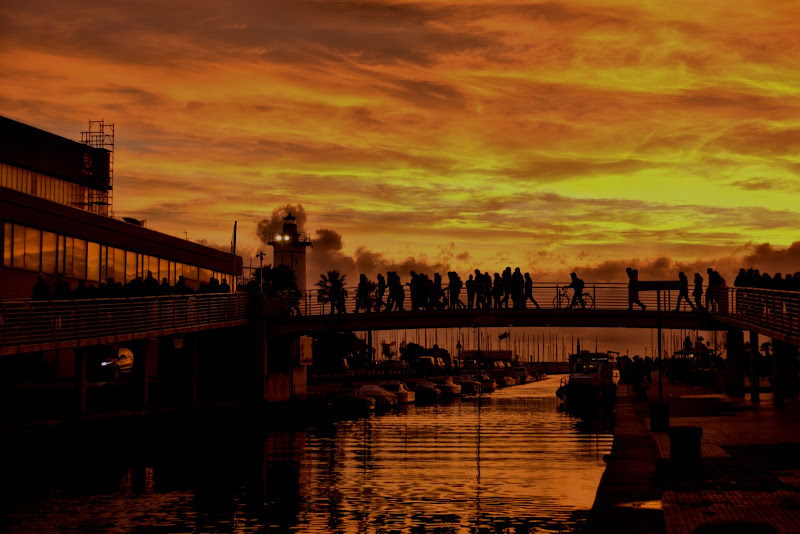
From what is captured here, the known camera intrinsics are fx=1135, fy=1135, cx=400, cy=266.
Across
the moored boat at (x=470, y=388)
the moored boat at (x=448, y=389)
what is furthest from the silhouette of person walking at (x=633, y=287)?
the moored boat at (x=470, y=388)

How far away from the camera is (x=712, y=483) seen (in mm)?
26266

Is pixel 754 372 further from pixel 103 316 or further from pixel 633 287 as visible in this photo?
pixel 103 316

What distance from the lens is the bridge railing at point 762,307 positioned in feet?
147

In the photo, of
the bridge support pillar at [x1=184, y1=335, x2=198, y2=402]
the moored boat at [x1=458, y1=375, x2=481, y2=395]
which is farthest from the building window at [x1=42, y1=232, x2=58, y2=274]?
the moored boat at [x1=458, y1=375, x2=481, y2=395]

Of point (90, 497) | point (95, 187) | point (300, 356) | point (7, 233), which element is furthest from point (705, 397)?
point (95, 187)

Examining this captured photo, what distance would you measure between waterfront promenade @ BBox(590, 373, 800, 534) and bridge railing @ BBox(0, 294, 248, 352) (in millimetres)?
21705

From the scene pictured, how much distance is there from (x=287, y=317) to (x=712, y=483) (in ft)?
156

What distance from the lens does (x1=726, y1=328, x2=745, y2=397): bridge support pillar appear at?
69.2 m

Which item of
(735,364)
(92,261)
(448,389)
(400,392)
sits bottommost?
(448,389)

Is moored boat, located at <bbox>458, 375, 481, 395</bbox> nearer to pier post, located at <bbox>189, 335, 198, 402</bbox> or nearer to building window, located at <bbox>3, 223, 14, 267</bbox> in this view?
pier post, located at <bbox>189, 335, 198, 402</bbox>

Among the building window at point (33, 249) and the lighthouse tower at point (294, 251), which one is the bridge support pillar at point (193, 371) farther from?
the lighthouse tower at point (294, 251)

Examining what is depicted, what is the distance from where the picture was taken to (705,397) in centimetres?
7138

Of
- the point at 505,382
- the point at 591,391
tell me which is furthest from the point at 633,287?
the point at 505,382

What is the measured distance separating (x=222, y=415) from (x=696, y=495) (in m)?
38.3
